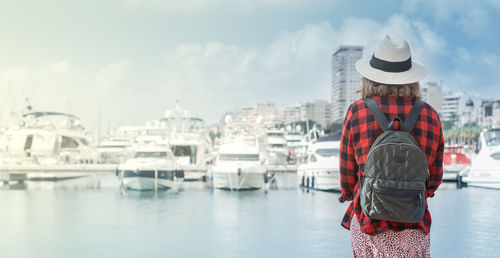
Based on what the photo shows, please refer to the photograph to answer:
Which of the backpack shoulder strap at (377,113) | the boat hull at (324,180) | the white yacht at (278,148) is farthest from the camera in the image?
the white yacht at (278,148)

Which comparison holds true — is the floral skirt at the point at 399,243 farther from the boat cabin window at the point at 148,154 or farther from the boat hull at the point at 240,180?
the boat cabin window at the point at 148,154

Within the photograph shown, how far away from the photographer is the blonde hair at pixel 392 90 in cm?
235

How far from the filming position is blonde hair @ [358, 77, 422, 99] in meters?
2.35

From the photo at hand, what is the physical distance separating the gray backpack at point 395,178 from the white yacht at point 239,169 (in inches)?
910

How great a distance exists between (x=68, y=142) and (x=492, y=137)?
38.7m

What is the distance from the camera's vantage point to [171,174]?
26.5 meters

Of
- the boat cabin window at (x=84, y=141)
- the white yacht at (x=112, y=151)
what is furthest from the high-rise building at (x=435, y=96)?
the boat cabin window at (x=84, y=141)

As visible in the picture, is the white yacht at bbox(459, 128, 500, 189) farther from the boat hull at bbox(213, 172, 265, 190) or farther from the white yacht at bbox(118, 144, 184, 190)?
the white yacht at bbox(118, 144, 184, 190)

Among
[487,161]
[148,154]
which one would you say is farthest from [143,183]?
[487,161]

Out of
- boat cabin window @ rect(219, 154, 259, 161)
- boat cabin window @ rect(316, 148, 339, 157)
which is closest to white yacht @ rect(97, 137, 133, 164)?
boat cabin window @ rect(219, 154, 259, 161)

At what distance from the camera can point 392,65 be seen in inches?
95.4

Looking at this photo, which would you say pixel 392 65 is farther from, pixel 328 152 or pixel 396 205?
pixel 328 152

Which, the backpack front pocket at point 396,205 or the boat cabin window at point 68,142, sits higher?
the boat cabin window at point 68,142

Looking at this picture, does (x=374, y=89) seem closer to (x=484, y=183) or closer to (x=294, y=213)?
(x=294, y=213)
